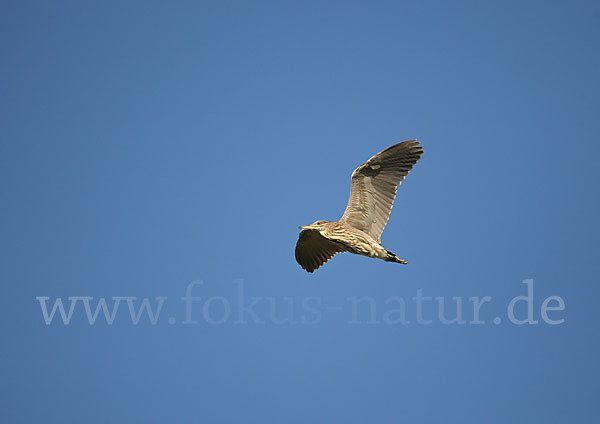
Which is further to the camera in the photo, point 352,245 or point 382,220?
point 382,220

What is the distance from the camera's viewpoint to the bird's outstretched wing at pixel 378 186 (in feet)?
42.3

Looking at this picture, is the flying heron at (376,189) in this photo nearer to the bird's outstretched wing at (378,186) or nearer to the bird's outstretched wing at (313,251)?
the bird's outstretched wing at (378,186)

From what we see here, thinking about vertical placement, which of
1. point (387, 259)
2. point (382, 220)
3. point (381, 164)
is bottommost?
point (387, 259)

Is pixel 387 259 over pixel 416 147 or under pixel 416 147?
under

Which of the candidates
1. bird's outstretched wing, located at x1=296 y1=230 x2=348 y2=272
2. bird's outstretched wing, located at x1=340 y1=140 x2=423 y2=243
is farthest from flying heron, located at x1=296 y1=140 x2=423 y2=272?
bird's outstretched wing, located at x1=296 y1=230 x2=348 y2=272

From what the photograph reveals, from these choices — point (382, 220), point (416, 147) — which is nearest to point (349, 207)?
point (382, 220)

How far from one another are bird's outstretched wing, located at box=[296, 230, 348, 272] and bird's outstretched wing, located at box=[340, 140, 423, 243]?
1.09 meters

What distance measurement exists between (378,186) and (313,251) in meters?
2.27

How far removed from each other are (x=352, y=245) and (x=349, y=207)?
1134 millimetres

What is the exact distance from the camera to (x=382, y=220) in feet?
42.7

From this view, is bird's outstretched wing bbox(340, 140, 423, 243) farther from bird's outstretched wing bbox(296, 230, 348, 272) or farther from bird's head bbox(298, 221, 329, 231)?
bird's outstretched wing bbox(296, 230, 348, 272)

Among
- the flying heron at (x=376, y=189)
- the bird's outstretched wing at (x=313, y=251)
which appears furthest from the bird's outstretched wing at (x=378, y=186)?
the bird's outstretched wing at (x=313, y=251)

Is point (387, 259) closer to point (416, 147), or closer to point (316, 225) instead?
point (316, 225)

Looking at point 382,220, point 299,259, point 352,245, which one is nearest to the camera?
point 352,245
